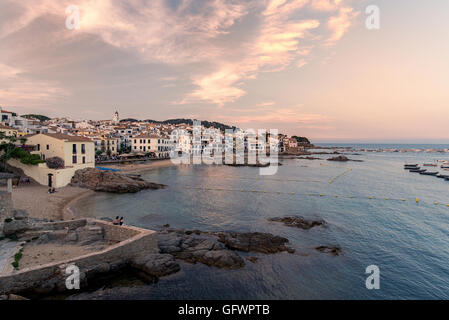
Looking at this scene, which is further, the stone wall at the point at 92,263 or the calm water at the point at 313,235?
the calm water at the point at 313,235

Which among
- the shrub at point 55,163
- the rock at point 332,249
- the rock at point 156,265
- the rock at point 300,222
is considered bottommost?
the rock at point 332,249

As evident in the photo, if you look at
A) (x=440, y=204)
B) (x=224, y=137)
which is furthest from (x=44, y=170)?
(x=224, y=137)

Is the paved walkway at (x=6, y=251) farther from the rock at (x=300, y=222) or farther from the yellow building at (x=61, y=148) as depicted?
the yellow building at (x=61, y=148)

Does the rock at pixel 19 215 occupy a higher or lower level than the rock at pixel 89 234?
higher

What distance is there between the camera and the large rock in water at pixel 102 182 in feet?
135

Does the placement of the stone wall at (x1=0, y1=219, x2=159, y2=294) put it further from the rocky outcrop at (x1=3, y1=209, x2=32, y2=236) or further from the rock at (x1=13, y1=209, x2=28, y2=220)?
the rock at (x1=13, y1=209, x2=28, y2=220)

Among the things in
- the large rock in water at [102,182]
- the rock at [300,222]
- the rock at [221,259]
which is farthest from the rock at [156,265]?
the large rock in water at [102,182]

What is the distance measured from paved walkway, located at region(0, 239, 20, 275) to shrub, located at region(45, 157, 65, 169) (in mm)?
26470

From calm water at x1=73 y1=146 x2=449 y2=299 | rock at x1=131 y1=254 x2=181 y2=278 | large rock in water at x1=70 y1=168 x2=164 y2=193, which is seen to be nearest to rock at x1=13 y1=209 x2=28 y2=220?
calm water at x1=73 y1=146 x2=449 y2=299

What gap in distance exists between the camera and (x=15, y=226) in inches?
700

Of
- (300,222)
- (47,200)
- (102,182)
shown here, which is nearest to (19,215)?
(47,200)

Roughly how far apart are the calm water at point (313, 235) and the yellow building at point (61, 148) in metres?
10.3

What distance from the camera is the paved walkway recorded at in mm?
13486

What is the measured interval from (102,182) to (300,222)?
33.8 metres
